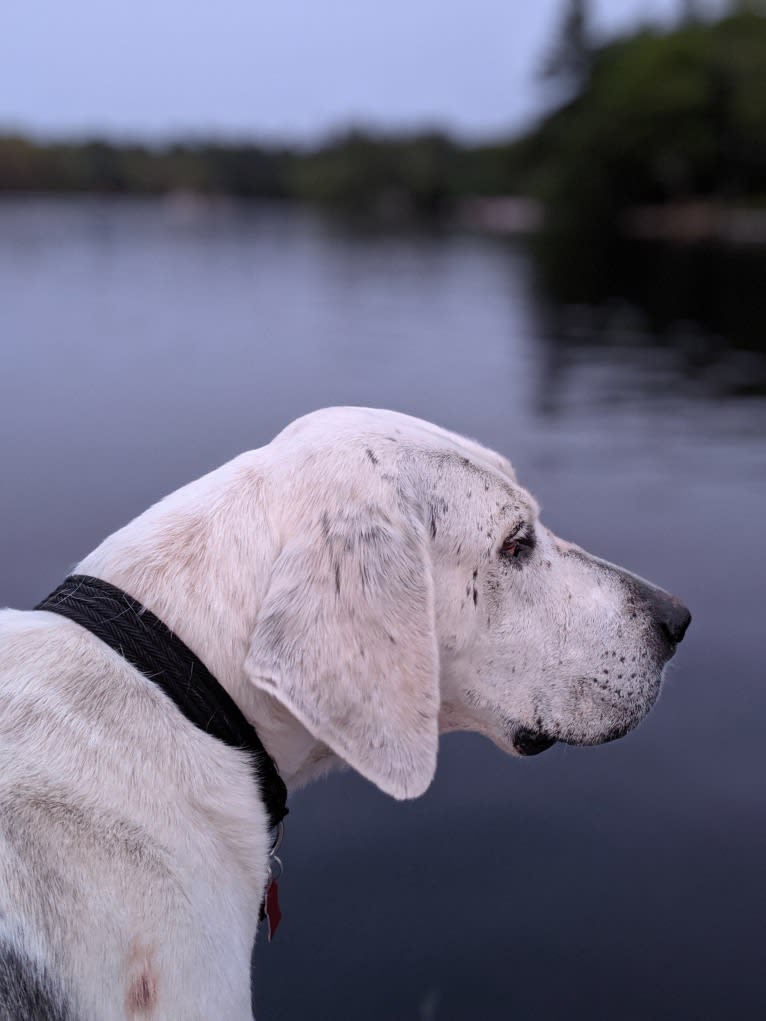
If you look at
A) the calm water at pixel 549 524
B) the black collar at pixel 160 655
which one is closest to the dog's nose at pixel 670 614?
the black collar at pixel 160 655

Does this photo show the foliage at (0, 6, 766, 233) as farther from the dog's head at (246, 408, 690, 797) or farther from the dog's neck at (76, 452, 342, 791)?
the dog's neck at (76, 452, 342, 791)

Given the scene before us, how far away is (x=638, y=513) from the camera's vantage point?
9.26m

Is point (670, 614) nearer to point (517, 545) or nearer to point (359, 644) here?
point (517, 545)

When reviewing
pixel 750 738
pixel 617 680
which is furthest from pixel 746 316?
pixel 617 680

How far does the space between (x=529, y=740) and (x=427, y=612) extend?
27.7 inches

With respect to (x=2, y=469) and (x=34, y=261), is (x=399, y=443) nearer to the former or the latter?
(x=2, y=469)

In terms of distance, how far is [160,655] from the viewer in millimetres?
2646

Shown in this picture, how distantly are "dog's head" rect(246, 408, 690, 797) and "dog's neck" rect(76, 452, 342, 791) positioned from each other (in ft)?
0.28

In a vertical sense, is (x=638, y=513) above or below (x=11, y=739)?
below

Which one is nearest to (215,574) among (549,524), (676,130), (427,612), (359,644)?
(359,644)

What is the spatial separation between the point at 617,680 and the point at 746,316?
21977 mm

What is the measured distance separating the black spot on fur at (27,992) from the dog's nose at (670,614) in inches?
77.3

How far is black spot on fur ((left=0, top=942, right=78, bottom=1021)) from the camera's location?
2229 mm

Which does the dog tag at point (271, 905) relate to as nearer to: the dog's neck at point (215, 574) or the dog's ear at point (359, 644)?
the dog's neck at point (215, 574)
